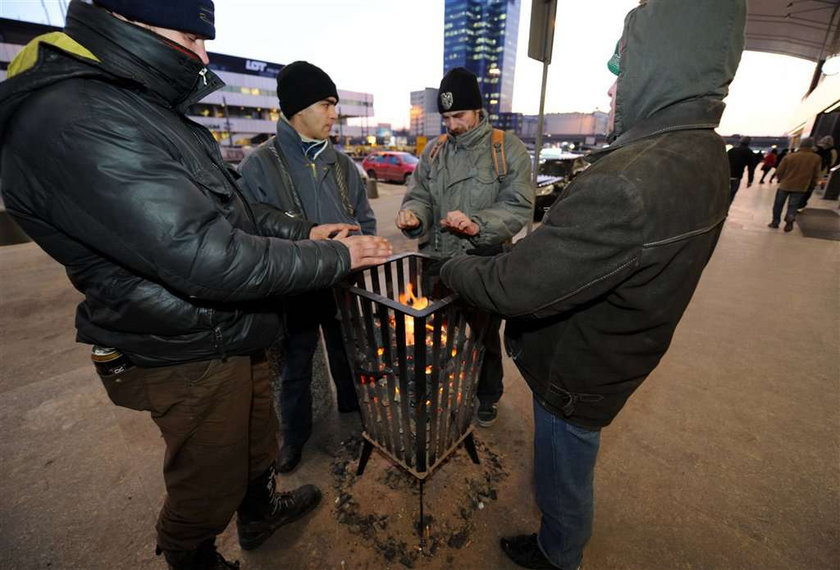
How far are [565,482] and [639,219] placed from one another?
1009 mm

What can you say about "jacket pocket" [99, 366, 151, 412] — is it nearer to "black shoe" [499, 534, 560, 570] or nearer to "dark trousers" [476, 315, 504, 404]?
"black shoe" [499, 534, 560, 570]

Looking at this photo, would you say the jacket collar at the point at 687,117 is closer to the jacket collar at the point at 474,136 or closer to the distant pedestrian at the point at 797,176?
the jacket collar at the point at 474,136

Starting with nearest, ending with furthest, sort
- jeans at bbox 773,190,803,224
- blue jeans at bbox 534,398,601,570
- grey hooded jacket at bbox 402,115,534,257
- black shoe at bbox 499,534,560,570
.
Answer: blue jeans at bbox 534,398,601,570, black shoe at bbox 499,534,560,570, grey hooded jacket at bbox 402,115,534,257, jeans at bbox 773,190,803,224

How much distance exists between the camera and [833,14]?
1082 cm

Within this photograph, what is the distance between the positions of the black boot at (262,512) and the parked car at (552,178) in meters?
8.17

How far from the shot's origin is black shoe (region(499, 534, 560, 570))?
160 centimetres

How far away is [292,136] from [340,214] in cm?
49

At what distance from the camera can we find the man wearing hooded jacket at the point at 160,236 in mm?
876

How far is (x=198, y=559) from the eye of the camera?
1.46m

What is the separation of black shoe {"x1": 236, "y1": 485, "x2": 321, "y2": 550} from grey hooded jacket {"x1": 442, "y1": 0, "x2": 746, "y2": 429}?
1.42 m

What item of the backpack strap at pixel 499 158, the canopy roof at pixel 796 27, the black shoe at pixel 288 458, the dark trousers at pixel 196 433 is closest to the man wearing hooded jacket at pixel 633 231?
the dark trousers at pixel 196 433

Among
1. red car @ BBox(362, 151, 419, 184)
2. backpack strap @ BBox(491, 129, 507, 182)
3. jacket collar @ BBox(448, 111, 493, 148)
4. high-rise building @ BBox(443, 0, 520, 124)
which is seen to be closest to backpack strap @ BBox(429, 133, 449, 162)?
jacket collar @ BBox(448, 111, 493, 148)

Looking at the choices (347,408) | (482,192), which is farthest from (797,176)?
(347,408)

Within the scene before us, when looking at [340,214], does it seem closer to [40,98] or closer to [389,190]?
[40,98]
